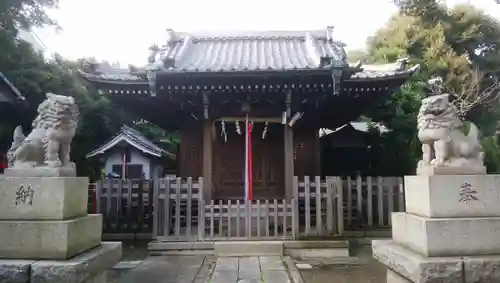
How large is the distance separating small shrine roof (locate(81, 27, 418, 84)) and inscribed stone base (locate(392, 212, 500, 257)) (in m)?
5.53

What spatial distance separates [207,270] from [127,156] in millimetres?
10718

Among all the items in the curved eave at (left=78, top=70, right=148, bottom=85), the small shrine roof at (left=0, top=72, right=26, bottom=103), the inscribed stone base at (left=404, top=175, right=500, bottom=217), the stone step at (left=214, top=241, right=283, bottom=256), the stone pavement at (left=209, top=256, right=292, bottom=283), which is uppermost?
the curved eave at (left=78, top=70, right=148, bottom=85)

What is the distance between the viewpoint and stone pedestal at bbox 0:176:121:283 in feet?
10.9

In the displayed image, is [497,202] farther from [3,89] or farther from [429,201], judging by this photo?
[3,89]

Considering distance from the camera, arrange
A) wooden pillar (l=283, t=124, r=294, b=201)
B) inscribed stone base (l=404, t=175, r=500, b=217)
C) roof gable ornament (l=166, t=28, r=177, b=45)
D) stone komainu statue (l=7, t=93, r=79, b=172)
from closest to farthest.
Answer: inscribed stone base (l=404, t=175, r=500, b=217), stone komainu statue (l=7, t=93, r=79, b=172), wooden pillar (l=283, t=124, r=294, b=201), roof gable ornament (l=166, t=28, r=177, b=45)

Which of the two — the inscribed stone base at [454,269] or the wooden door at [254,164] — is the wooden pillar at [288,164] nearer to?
the wooden door at [254,164]

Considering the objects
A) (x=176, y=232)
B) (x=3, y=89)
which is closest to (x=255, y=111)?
(x=176, y=232)

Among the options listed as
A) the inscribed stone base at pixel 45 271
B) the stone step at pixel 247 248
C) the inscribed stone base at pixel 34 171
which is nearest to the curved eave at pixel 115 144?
the stone step at pixel 247 248

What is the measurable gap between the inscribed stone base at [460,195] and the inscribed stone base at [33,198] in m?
3.30

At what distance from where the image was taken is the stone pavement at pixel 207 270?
623 centimetres

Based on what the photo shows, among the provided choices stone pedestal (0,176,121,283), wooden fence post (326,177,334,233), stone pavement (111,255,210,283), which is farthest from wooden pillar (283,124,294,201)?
stone pedestal (0,176,121,283)

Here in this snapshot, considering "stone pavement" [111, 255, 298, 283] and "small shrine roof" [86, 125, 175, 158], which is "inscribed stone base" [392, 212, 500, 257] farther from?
"small shrine roof" [86, 125, 175, 158]

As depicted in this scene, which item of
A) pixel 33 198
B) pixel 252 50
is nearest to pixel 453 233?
pixel 33 198

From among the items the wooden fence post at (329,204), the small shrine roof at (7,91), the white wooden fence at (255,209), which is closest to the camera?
the white wooden fence at (255,209)
